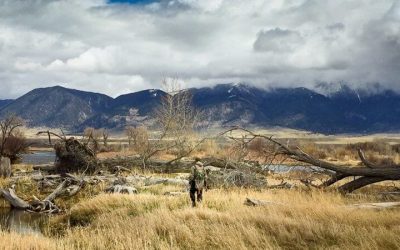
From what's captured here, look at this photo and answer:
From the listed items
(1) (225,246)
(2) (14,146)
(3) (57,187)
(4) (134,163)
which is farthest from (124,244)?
(2) (14,146)

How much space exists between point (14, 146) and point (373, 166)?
137 ft

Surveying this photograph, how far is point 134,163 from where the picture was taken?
31078mm

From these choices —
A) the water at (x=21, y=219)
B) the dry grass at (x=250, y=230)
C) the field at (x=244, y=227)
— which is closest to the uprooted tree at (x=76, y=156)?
the water at (x=21, y=219)

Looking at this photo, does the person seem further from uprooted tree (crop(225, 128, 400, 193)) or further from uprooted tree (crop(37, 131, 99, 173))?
uprooted tree (crop(37, 131, 99, 173))

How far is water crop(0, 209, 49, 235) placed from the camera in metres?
17.7

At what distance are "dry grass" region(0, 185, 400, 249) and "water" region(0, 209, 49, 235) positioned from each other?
110 inches

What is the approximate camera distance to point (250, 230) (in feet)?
35.0

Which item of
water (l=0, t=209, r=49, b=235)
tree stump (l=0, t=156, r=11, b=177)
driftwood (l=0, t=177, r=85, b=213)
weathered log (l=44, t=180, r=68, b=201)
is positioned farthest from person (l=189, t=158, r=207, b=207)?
tree stump (l=0, t=156, r=11, b=177)

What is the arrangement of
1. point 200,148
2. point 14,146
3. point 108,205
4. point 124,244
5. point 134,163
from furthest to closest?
point 200,148, point 14,146, point 134,163, point 108,205, point 124,244

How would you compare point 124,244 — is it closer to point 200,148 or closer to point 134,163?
point 134,163

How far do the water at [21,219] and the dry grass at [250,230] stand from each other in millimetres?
2782

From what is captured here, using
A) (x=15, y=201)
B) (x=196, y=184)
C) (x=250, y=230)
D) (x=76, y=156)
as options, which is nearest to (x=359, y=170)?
(x=196, y=184)

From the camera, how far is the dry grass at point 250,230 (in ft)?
32.9

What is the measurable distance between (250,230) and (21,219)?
39.7 feet
